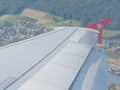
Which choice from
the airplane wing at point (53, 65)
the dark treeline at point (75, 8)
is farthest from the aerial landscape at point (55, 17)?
the airplane wing at point (53, 65)

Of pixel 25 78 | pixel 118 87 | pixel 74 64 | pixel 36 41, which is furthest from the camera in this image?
pixel 118 87

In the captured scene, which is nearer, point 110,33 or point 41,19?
point 110,33

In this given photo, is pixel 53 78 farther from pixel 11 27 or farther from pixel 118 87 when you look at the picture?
pixel 11 27

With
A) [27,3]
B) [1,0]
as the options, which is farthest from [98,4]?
[1,0]

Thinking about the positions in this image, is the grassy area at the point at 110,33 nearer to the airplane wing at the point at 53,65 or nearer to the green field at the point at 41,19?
the green field at the point at 41,19

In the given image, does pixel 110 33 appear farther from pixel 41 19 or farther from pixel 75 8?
pixel 75 8

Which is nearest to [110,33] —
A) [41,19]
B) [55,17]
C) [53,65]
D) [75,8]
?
[55,17]

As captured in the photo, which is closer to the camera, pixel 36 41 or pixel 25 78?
pixel 25 78

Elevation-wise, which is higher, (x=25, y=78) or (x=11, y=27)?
(x=25, y=78)
